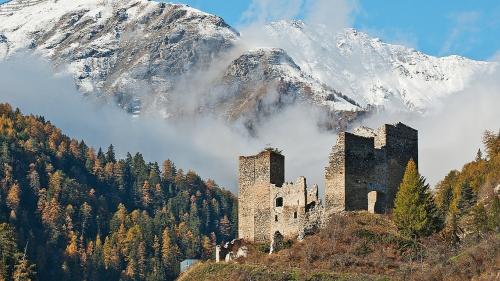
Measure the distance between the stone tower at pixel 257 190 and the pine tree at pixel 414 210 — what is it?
12.8 metres

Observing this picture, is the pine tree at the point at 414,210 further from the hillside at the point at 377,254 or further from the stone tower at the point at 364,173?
the stone tower at the point at 364,173

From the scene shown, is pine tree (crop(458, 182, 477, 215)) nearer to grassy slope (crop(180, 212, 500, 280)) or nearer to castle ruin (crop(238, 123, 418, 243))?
castle ruin (crop(238, 123, 418, 243))

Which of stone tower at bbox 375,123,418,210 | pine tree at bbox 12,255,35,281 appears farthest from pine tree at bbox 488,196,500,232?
pine tree at bbox 12,255,35,281

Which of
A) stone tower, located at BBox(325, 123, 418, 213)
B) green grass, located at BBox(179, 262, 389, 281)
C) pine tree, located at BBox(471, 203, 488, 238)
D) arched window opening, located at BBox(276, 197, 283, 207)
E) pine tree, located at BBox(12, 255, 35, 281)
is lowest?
green grass, located at BBox(179, 262, 389, 281)

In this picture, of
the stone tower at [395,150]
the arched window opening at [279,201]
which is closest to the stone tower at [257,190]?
the arched window opening at [279,201]

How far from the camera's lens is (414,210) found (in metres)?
81.4

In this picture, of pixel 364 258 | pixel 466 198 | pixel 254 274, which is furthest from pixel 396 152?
pixel 254 274

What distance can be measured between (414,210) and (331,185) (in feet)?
26.0

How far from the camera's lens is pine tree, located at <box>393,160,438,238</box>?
81250 millimetres

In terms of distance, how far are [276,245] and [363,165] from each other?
29.9 feet

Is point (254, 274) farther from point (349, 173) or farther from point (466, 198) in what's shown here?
point (466, 198)

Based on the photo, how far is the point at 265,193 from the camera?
300 ft

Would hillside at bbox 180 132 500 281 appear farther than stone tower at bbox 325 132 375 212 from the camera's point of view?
No

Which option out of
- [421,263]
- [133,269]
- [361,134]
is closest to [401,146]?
[361,134]
